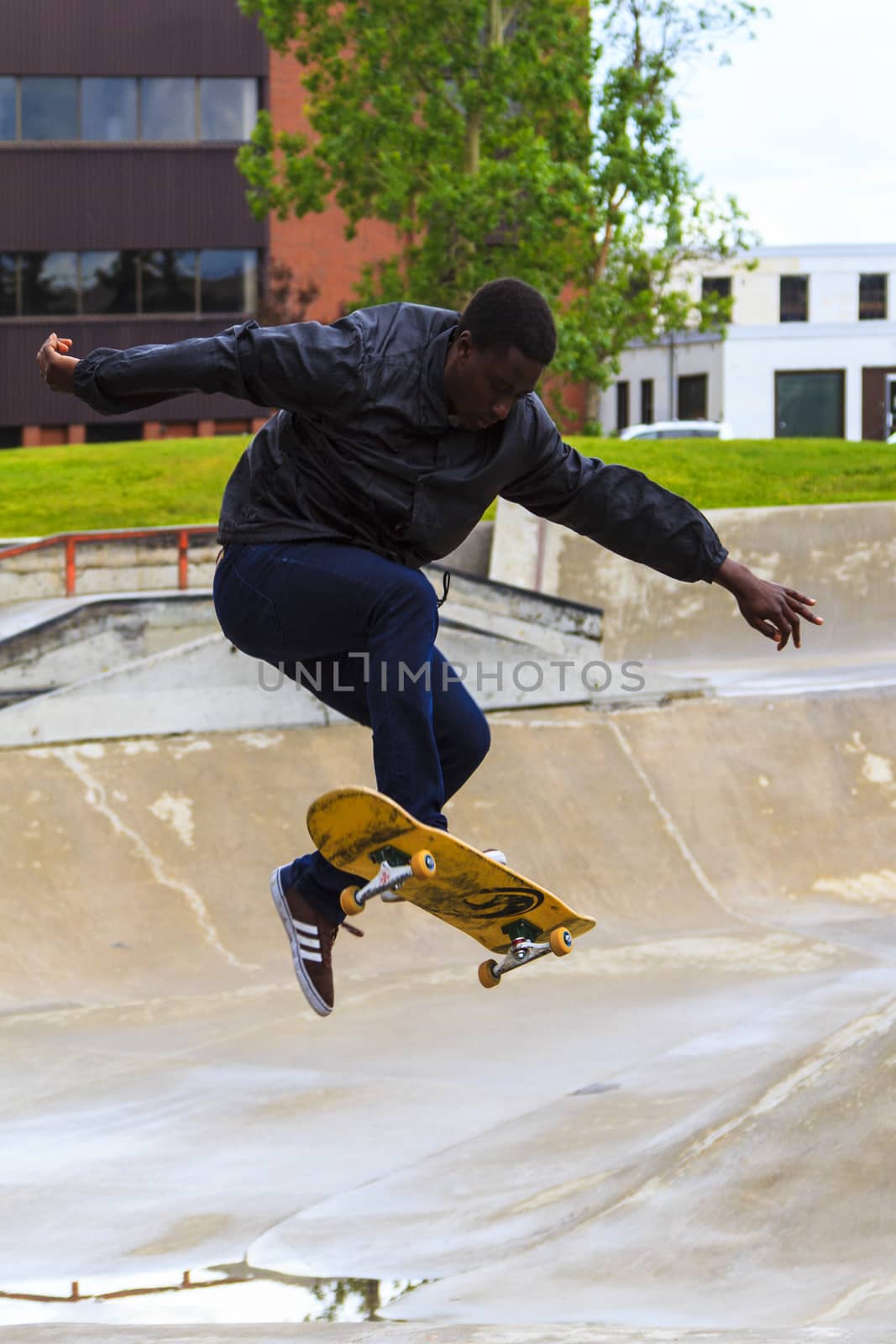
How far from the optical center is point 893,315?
6084 cm

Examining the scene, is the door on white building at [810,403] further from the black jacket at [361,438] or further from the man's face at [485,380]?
the man's face at [485,380]

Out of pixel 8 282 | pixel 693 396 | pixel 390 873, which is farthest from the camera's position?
pixel 693 396

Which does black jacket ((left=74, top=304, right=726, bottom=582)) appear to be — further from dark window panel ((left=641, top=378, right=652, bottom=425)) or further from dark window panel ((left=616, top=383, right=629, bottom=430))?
dark window panel ((left=616, top=383, right=629, bottom=430))

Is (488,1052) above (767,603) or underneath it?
underneath

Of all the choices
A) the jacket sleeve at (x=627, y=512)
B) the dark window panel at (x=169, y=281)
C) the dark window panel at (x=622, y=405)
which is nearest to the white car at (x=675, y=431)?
the dark window panel at (x=169, y=281)

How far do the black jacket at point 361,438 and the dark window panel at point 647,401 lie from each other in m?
50.0

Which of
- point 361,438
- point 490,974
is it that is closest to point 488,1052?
point 490,974

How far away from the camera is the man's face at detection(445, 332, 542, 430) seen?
385 centimetres

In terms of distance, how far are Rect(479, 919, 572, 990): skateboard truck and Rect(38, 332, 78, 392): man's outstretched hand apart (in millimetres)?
2074

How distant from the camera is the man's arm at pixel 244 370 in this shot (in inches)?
154

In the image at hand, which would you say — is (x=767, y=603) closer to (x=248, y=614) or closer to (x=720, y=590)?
(x=248, y=614)

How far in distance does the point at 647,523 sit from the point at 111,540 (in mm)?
10298

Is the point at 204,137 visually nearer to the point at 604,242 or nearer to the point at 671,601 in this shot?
the point at 604,242

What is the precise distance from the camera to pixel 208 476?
687 inches
